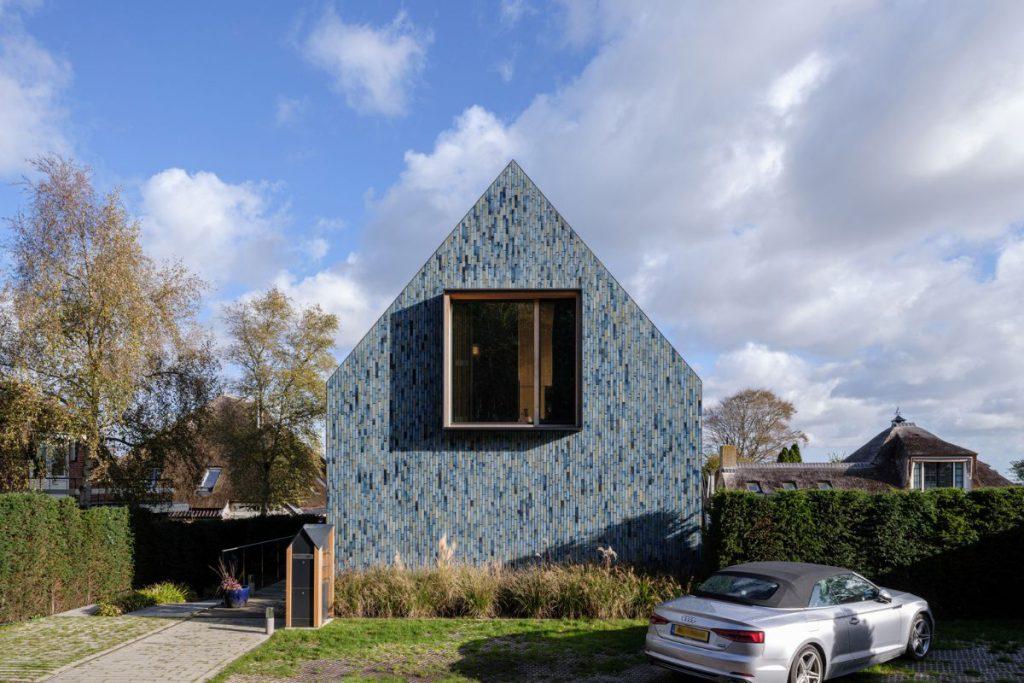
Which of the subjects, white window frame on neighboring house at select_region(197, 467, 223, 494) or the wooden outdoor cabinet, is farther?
white window frame on neighboring house at select_region(197, 467, 223, 494)

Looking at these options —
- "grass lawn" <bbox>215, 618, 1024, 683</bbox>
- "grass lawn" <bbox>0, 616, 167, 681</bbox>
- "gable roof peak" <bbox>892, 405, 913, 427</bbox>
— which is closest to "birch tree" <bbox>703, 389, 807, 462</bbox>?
"gable roof peak" <bbox>892, 405, 913, 427</bbox>

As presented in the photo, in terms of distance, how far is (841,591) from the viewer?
320 inches

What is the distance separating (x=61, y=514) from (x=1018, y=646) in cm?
1544

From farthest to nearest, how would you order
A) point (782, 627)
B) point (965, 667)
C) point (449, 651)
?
point (449, 651)
point (965, 667)
point (782, 627)

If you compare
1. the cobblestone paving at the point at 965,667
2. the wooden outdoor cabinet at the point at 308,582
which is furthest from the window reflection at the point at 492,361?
the cobblestone paving at the point at 965,667

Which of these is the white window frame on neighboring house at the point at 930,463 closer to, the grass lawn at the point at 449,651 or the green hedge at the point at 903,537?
the green hedge at the point at 903,537

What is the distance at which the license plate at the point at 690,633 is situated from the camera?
23.4 feet

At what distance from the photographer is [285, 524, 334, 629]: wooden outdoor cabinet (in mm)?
10797

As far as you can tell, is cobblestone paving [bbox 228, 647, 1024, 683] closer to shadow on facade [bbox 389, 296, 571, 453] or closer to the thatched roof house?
shadow on facade [bbox 389, 296, 571, 453]

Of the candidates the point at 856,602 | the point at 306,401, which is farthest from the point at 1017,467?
the point at 856,602

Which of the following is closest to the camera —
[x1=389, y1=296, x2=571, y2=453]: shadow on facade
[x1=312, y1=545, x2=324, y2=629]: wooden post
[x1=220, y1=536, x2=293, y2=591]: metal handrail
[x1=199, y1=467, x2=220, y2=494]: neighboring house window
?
[x1=312, y1=545, x2=324, y2=629]: wooden post

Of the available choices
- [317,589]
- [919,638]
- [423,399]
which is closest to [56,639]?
[317,589]

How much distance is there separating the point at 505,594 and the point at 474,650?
231cm

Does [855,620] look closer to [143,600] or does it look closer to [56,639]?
[56,639]
